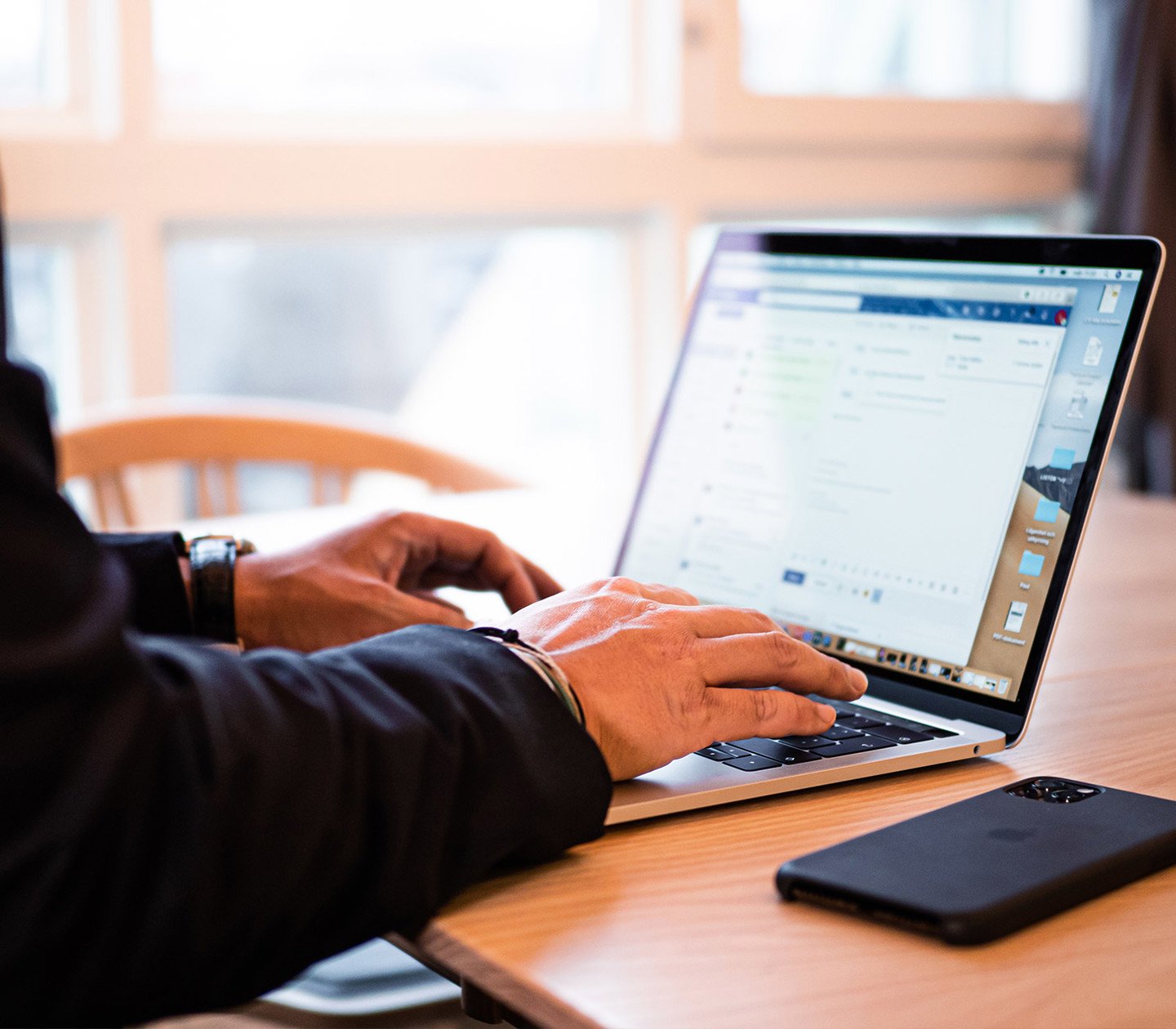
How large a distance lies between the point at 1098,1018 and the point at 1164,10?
2768mm

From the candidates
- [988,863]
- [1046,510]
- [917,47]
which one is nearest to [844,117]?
[917,47]

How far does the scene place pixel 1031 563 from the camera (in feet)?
2.62

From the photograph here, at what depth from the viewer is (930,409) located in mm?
881

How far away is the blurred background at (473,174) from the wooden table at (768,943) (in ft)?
3.86

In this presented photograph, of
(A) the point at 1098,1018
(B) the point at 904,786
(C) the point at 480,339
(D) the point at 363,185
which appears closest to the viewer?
(A) the point at 1098,1018

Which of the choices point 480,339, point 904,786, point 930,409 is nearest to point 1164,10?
point 480,339

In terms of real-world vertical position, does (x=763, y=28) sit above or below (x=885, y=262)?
above

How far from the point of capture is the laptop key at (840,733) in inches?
30.6

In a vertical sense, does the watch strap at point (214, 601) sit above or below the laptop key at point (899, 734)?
above

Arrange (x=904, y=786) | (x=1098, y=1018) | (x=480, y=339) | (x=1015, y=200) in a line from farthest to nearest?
(x=1015, y=200) → (x=480, y=339) → (x=904, y=786) → (x=1098, y=1018)

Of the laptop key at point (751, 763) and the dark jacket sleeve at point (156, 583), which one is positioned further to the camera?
the dark jacket sleeve at point (156, 583)

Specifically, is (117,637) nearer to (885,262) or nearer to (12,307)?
(885,262)

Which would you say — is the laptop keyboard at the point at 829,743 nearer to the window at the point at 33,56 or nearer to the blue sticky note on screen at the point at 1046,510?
the blue sticky note on screen at the point at 1046,510

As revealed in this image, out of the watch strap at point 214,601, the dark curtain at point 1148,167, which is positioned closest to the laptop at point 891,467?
the watch strap at point 214,601
